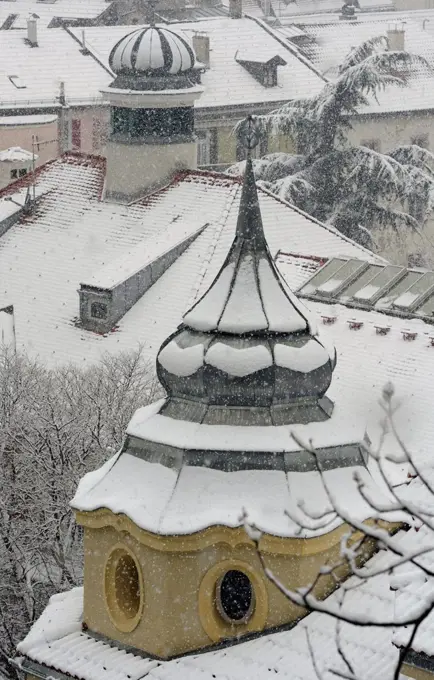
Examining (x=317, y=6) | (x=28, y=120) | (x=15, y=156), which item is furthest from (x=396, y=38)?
(x=317, y=6)

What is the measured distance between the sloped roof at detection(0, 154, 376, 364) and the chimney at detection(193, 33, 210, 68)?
926 inches

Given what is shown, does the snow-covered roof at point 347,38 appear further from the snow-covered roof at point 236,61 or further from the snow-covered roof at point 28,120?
the snow-covered roof at point 28,120

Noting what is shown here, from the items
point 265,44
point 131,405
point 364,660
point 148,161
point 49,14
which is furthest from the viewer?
point 49,14

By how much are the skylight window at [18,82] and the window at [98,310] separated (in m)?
26.1

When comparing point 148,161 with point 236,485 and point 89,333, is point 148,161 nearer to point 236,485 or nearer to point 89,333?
point 89,333

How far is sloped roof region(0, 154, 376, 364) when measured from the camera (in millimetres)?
32719

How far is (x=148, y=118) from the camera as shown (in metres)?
37.1

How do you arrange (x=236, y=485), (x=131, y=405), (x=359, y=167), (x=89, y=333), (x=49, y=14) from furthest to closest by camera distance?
(x=49, y=14)
(x=359, y=167)
(x=89, y=333)
(x=131, y=405)
(x=236, y=485)

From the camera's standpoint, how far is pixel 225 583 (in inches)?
625

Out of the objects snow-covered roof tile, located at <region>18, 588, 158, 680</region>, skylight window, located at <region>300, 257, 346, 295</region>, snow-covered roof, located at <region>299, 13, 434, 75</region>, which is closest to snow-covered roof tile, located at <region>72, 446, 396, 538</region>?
snow-covered roof tile, located at <region>18, 588, 158, 680</region>

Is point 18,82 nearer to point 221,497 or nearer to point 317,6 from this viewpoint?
point 221,497

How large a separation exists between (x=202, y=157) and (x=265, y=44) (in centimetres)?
738

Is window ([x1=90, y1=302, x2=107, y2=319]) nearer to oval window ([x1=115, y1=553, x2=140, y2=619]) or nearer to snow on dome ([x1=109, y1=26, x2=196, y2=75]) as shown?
snow on dome ([x1=109, y1=26, x2=196, y2=75])

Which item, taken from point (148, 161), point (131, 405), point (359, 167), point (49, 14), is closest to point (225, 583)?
point (131, 405)
